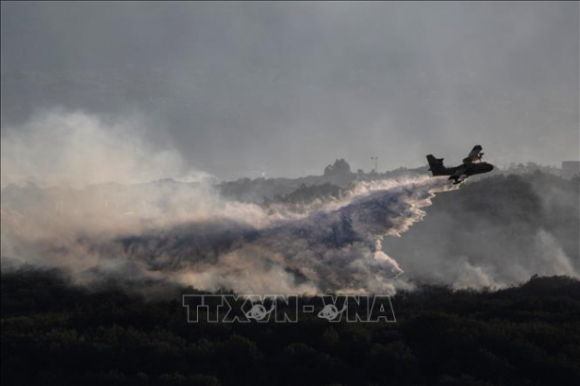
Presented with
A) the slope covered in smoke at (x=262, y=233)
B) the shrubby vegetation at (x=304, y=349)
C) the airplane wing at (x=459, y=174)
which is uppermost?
the airplane wing at (x=459, y=174)

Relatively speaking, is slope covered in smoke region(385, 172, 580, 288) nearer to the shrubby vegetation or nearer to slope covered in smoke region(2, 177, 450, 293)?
the shrubby vegetation

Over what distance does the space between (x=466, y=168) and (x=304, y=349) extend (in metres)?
26.1

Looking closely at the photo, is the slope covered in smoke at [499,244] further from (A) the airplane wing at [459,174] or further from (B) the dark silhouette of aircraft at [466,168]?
(A) the airplane wing at [459,174]

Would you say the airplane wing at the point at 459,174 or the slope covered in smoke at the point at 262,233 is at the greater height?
the airplane wing at the point at 459,174

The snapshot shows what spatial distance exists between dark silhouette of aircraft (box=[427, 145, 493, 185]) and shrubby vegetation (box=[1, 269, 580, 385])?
1827 cm

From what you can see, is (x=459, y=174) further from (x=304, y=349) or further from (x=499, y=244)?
(x=499, y=244)

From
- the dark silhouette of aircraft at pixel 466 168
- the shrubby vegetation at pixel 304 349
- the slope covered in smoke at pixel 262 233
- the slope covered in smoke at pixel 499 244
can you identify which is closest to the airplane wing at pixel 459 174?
the dark silhouette of aircraft at pixel 466 168

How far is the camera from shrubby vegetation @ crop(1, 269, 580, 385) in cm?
→ 7856

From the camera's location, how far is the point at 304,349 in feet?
275

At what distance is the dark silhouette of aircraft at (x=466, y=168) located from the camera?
7131 centimetres

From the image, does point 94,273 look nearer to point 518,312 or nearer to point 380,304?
point 380,304

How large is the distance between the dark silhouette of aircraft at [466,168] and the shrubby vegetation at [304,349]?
18266mm

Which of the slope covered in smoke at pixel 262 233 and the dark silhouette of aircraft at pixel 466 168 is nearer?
the dark silhouette of aircraft at pixel 466 168

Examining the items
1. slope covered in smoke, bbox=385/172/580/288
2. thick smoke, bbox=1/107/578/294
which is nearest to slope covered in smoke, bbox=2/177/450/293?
thick smoke, bbox=1/107/578/294
